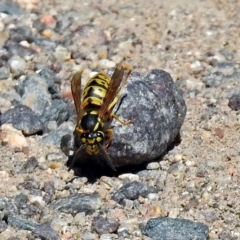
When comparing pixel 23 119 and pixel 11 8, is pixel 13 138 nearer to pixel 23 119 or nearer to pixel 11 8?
pixel 23 119

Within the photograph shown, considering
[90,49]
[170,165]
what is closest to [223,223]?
[170,165]

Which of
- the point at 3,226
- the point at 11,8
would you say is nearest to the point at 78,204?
the point at 3,226

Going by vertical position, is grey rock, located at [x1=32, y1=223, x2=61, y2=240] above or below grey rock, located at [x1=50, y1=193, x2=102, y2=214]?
above

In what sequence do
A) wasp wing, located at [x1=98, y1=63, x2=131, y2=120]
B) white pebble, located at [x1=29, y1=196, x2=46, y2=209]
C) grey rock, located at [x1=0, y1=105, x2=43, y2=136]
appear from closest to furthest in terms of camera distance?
1. white pebble, located at [x1=29, y1=196, x2=46, y2=209]
2. wasp wing, located at [x1=98, y1=63, x2=131, y2=120]
3. grey rock, located at [x1=0, y1=105, x2=43, y2=136]

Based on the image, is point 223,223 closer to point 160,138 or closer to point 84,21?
point 160,138

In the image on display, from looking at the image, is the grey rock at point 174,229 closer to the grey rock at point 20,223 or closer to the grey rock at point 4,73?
the grey rock at point 20,223

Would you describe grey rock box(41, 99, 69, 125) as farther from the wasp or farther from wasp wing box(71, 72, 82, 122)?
wasp wing box(71, 72, 82, 122)

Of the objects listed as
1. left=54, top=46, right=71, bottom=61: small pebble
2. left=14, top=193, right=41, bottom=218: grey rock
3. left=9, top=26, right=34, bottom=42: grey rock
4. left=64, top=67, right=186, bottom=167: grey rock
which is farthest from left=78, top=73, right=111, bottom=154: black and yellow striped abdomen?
left=9, top=26, right=34, bottom=42: grey rock

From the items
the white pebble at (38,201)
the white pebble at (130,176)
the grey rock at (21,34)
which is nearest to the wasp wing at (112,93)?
the white pebble at (130,176)
